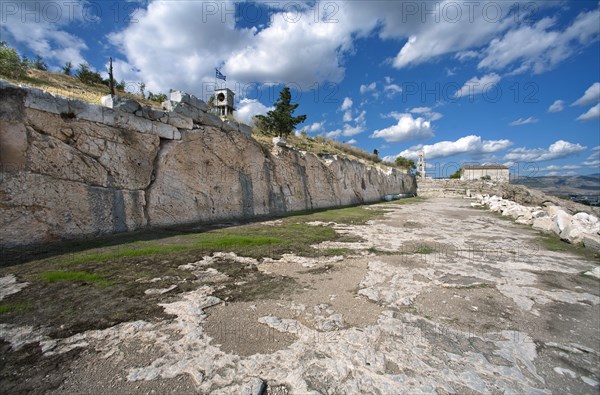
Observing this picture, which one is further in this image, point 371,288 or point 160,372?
point 371,288

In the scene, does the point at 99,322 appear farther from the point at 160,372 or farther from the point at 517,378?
the point at 517,378

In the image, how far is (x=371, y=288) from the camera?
3377 millimetres

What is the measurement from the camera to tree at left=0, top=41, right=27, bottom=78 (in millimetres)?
11438

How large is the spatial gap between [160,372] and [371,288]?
244 cm

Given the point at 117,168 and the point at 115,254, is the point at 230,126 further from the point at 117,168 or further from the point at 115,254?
the point at 115,254

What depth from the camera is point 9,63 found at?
11844mm

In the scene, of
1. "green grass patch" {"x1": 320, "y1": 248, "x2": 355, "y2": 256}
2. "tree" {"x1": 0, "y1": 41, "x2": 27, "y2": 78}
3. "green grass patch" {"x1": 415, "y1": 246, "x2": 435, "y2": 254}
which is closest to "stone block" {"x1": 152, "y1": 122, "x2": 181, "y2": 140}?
"green grass patch" {"x1": 320, "y1": 248, "x2": 355, "y2": 256}

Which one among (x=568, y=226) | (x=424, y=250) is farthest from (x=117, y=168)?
(x=568, y=226)

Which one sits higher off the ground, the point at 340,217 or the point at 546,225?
the point at 340,217

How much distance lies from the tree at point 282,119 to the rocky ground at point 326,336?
27913 millimetres

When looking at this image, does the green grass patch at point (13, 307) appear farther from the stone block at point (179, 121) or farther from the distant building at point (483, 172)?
the distant building at point (483, 172)

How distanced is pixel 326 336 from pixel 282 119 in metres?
29.7

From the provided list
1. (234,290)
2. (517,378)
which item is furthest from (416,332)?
(234,290)

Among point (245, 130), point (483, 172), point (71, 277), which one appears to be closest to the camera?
point (71, 277)
